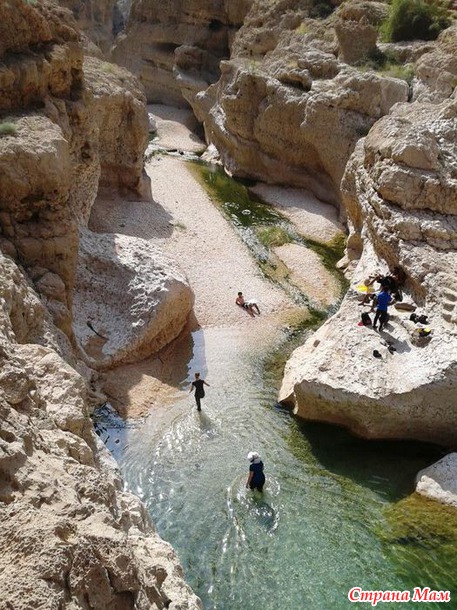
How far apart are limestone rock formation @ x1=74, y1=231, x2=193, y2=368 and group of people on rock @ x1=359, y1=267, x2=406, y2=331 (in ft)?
19.4

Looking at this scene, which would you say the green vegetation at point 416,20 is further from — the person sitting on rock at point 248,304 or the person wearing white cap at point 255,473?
the person wearing white cap at point 255,473

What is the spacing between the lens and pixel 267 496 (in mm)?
11586

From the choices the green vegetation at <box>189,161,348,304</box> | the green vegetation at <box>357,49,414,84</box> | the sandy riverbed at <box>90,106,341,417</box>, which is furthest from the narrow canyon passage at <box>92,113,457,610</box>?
the green vegetation at <box>357,49,414,84</box>

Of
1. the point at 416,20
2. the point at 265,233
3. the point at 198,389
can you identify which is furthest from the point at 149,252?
the point at 416,20

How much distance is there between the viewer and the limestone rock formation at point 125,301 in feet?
51.2

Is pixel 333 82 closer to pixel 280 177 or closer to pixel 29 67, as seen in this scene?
Answer: pixel 280 177

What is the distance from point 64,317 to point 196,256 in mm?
10402

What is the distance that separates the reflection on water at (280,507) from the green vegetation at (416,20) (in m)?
23.3

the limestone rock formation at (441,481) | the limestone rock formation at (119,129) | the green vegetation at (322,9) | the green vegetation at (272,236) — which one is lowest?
the limestone rock formation at (441,481)

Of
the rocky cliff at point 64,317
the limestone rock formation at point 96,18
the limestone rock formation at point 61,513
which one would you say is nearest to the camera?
the limestone rock formation at point 61,513

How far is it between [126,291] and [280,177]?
16177mm

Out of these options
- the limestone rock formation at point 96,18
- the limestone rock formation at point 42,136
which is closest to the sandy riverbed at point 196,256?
the limestone rock formation at point 42,136

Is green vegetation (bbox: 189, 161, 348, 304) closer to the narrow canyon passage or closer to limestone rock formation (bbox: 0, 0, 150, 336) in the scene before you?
the narrow canyon passage

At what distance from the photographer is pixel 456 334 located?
12.9 metres
